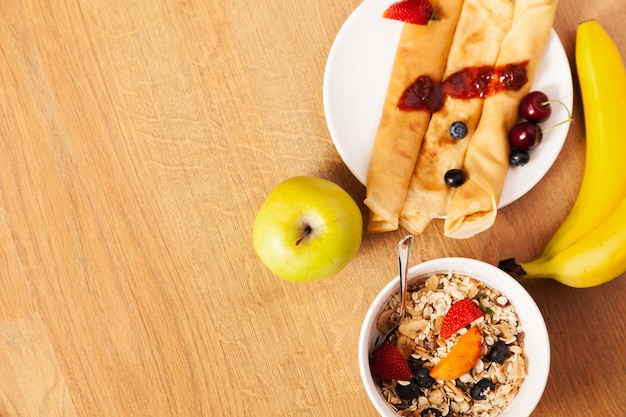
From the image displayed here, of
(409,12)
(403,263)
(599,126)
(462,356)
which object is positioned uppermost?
(409,12)

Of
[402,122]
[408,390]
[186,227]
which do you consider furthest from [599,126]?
[186,227]

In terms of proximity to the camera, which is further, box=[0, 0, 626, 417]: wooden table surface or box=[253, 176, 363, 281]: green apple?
box=[0, 0, 626, 417]: wooden table surface

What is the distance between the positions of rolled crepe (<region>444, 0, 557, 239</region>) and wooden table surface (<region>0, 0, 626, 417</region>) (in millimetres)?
88

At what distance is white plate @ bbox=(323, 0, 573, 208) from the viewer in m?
1.09

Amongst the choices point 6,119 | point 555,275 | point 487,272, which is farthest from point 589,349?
point 6,119

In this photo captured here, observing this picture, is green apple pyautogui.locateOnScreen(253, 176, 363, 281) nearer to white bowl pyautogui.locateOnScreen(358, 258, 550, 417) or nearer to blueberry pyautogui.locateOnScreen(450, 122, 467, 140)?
white bowl pyautogui.locateOnScreen(358, 258, 550, 417)

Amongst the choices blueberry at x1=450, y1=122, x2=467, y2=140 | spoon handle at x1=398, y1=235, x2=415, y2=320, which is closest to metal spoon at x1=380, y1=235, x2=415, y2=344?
spoon handle at x1=398, y1=235, x2=415, y2=320

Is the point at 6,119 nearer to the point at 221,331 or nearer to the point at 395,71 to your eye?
the point at 221,331

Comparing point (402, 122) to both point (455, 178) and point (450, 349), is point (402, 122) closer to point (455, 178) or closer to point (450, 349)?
point (455, 178)

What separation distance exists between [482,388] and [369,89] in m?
0.58

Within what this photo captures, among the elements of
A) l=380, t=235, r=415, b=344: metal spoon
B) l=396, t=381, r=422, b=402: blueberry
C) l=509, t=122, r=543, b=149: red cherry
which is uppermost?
l=509, t=122, r=543, b=149: red cherry

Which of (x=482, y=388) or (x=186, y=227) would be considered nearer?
(x=482, y=388)

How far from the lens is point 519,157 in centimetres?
107

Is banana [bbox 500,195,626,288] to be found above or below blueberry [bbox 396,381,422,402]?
above
